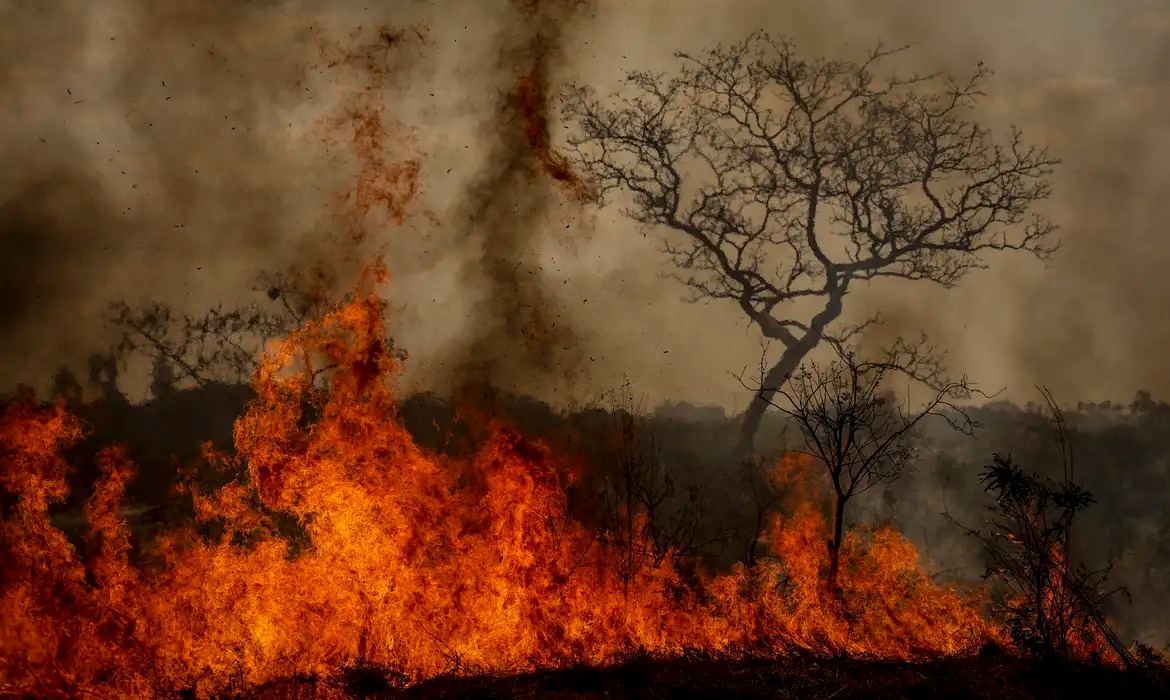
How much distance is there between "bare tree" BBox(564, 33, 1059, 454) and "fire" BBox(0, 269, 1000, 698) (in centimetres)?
445

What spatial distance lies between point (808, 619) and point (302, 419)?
7.71 metres

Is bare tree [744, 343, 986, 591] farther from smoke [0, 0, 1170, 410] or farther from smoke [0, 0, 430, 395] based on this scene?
smoke [0, 0, 430, 395]

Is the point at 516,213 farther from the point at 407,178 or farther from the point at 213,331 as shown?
the point at 213,331

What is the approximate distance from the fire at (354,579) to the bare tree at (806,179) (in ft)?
14.6

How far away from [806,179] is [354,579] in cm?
1040

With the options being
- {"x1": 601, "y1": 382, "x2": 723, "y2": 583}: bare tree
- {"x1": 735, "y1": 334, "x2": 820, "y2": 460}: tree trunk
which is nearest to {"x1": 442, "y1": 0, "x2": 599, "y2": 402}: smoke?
{"x1": 601, "y1": 382, "x2": 723, "y2": 583}: bare tree

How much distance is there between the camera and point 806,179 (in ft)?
49.7

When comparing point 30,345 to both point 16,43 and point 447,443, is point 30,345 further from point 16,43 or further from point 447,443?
point 447,443

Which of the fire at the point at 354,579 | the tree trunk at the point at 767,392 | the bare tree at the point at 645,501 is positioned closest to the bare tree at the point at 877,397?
the tree trunk at the point at 767,392

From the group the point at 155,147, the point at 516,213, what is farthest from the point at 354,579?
the point at 155,147

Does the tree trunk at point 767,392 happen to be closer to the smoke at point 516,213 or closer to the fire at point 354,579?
the fire at point 354,579

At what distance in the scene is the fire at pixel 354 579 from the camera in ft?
32.1

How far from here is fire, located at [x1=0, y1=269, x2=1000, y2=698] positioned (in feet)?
32.1

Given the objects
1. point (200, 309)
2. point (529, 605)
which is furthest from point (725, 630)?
point (200, 309)
